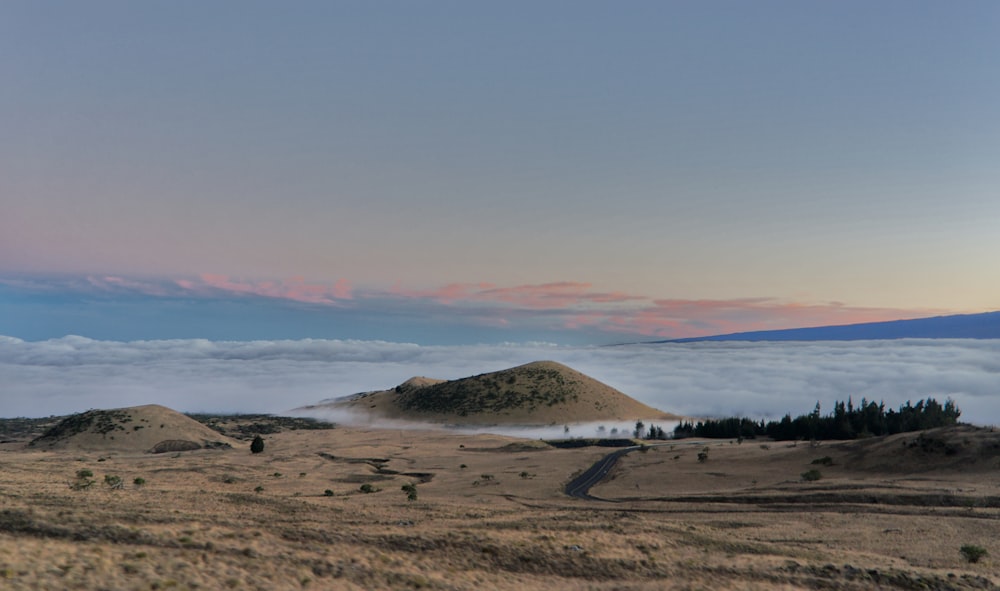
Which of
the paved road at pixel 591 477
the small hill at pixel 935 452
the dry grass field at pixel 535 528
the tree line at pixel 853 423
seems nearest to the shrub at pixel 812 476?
the dry grass field at pixel 535 528

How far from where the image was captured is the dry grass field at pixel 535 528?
81.1ft

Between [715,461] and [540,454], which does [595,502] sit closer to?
[715,461]

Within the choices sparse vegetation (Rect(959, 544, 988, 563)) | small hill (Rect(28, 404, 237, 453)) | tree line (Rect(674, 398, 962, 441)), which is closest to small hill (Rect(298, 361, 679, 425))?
tree line (Rect(674, 398, 962, 441))

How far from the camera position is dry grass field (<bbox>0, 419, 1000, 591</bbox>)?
24.7 m

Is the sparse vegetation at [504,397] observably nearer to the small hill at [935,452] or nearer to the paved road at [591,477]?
the paved road at [591,477]

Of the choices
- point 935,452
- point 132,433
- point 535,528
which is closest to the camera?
point 535,528

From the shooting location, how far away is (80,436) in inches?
4304

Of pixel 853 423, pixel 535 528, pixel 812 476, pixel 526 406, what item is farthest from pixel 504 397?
pixel 535 528

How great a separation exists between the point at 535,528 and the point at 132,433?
101 meters

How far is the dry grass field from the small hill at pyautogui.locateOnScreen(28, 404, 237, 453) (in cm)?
3489

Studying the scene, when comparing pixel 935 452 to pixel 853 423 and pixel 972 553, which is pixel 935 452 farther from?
pixel 853 423

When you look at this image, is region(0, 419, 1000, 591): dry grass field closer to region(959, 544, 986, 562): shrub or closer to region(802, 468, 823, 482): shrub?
region(959, 544, 986, 562): shrub

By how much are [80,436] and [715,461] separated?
341ft

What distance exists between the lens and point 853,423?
403ft
